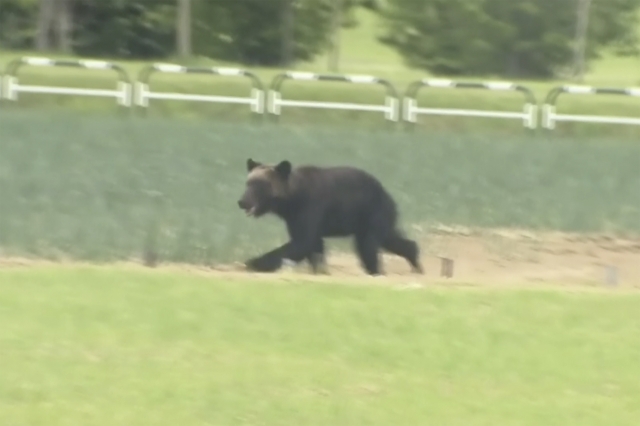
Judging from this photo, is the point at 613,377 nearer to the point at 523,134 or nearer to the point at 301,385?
the point at 301,385

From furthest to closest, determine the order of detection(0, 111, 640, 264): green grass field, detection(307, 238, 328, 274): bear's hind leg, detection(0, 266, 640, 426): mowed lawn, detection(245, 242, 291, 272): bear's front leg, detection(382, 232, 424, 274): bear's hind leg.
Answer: detection(0, 111, 640, 264): green grass field
detection(382, 232, 424, 274): bear's hind leg
detection(307, 238, 328, 274): bear's hind leg
detection(245, 242, 291, 272): bear's front leg
detection(0, 266, 640, 426): mowed lawn

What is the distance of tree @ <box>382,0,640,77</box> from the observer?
179 feet

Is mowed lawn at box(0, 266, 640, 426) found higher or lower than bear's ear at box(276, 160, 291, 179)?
lower

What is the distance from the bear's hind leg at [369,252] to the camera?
12.6 meters

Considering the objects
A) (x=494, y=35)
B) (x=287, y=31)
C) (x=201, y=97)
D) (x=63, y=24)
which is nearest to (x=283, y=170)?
(x=201, y=97)

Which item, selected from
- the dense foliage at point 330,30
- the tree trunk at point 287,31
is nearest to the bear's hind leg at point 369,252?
the dense foliage at point 330,30

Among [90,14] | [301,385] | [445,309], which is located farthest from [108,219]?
[90,14]

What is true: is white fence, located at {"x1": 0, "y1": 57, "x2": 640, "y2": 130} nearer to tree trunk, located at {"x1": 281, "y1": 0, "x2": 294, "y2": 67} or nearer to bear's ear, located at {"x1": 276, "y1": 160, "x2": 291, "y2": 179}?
bear's ear, located at {"x1": 276, "y1": 160, "x2": 291, "y2": 179}

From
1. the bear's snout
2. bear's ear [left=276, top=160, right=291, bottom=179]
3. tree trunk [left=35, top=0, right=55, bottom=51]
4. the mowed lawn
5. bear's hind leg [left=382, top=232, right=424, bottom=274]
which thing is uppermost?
tree trunk [left=35, top=0, right=55, bottom=51]

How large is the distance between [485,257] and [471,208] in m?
2.71

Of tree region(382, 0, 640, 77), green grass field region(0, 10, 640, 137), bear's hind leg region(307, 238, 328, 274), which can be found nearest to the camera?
bear's hind leg region(307, 238, 328, 274)

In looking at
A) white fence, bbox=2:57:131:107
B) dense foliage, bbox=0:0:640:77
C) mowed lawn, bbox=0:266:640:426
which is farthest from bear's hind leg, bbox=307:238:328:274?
dense foliage, bbox=0:0:640:77

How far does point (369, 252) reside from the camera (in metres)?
12.7

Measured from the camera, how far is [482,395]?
8.01 metres
